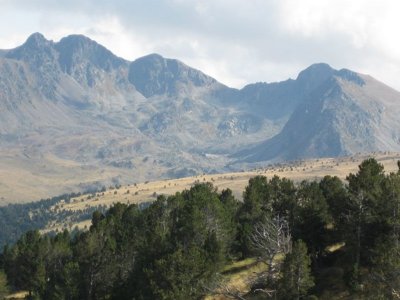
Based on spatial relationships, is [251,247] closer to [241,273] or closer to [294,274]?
[241,273]

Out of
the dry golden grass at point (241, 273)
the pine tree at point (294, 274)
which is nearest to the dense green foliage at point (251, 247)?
the pine tree at point (294, 274)

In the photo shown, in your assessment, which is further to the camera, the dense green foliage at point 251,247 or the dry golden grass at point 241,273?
the dry golden grass at point 241,273

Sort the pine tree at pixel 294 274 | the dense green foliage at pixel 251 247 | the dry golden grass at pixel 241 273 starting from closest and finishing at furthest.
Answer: the pine tree at pixel 294 274, the dense green foliage at pixel 251 247, the dry golden grass at pixel 241 273

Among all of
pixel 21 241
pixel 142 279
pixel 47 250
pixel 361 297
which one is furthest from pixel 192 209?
pixel 21 241

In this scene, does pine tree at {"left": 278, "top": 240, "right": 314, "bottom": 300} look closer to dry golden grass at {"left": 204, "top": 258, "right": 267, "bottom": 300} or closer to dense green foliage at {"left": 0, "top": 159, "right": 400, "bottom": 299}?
dense green foliage at {"left": 0, "top": 159, "right": 400, "bottom": 299}

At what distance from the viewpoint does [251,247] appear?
88.1 metres

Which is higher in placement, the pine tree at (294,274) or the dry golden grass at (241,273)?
the pine tree at (294,274)

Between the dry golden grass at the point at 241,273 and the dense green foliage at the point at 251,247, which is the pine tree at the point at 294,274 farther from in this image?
the dry golden grass at the point at 241,273

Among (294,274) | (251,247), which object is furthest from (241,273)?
(294,274)

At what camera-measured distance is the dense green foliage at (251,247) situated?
68.0 m

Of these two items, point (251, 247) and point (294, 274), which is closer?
point (294, 274)

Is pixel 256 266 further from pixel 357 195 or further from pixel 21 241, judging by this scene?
pixel 21 241

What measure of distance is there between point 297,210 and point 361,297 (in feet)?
102

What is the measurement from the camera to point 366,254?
7488 cm
